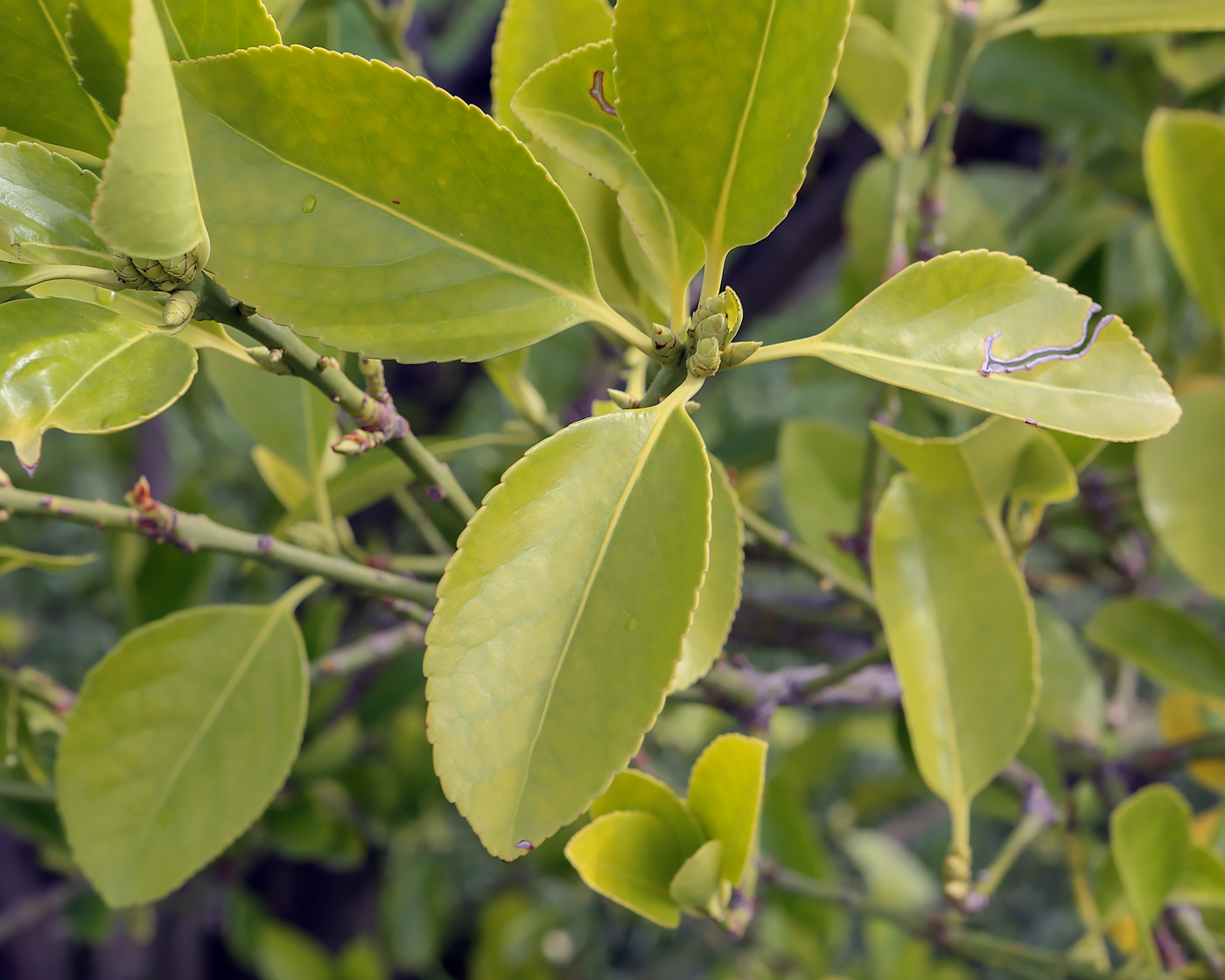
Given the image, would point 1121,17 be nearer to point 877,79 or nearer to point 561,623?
point 877,79

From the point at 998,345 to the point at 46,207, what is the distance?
0.84ft

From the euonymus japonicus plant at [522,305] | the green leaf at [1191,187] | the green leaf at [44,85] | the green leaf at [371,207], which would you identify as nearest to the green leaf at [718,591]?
the euonymus japonicus plant at [522,305]

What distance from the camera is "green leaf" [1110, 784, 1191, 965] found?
0.42 meters

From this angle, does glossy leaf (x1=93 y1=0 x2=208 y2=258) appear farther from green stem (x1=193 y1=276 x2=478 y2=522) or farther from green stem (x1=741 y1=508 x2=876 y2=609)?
green stem (x1=741 y1=508 x2=876 y2=609)

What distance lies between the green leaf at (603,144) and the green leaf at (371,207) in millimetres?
30

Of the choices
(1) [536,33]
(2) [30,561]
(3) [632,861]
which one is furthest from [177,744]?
(1) [536,33]

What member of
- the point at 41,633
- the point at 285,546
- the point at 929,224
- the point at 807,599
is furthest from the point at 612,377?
the point at 41,633

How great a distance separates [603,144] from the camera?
268 millimetres

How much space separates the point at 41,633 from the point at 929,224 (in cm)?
132

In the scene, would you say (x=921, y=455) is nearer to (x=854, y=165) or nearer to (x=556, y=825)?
(x=556, y=825)

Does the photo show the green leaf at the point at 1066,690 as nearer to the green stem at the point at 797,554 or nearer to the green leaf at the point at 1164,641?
the green leaf at the point at 1164,641

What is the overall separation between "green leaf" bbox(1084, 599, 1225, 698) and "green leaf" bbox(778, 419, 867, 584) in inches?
5.9

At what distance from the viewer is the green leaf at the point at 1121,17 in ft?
1.25

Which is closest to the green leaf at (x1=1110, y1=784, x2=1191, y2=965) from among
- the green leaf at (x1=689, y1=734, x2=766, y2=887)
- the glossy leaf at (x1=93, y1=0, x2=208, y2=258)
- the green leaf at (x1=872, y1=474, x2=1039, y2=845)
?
the green leaf at (x1=872, y1=474, x2=1039, y2=845)
